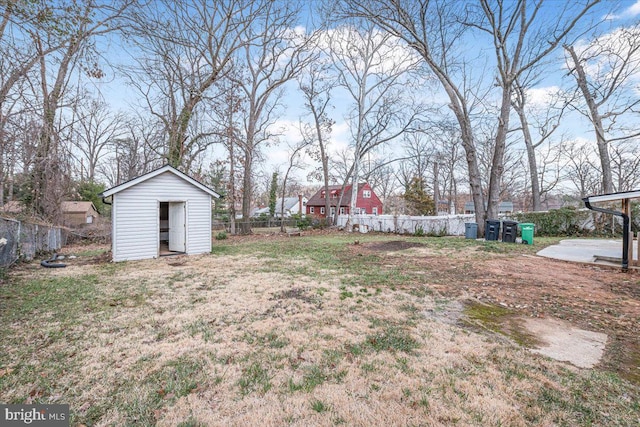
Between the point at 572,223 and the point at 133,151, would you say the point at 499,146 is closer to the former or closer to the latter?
the point at 572,223

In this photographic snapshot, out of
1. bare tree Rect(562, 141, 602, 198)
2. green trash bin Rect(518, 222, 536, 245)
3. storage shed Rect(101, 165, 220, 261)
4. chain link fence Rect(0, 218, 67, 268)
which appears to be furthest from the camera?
bare tree Rect(562, 141, 602, 198)

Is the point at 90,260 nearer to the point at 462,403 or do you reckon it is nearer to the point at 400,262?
the point at 400,262

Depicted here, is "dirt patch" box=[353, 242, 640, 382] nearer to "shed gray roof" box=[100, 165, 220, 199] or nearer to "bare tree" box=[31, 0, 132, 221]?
"shed gray roof" box=[100, 165, 220, 199]

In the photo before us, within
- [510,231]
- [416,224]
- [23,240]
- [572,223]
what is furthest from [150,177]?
[572,223]

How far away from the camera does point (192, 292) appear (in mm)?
5266

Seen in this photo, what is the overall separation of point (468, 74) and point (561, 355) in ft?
53.8

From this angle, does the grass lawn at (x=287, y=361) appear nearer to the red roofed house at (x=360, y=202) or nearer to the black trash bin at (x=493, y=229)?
the black trash bin at (x=493, y=229)

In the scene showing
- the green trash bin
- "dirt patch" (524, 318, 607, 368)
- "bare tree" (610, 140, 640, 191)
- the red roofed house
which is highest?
"bare tree" (610, 140, 640, 191)

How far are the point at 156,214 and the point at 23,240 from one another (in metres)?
3.40

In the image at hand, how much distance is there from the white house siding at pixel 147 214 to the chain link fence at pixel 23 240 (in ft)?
6.97

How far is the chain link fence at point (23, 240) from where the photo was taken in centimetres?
688

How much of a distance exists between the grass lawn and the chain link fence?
1.99 m

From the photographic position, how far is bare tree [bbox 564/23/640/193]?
1391 cm

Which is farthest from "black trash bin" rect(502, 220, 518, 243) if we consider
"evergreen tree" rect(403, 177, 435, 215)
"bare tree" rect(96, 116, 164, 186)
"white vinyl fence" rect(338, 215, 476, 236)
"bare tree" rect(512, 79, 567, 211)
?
"bare tree" rect(96, 116, 164, 186)
